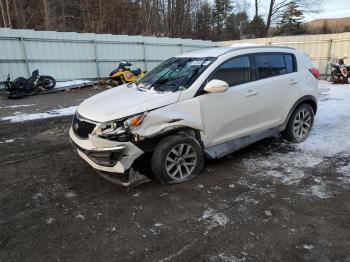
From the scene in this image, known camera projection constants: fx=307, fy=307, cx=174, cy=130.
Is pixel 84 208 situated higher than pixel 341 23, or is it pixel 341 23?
pixel 341 23

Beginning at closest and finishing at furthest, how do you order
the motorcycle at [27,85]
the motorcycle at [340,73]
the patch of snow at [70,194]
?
the patch of snow at [70,194] → the motorcycle at [27,85] → the motorcycle at [340,73]

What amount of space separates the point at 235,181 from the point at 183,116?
1.13 meters

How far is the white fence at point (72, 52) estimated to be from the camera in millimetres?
13281

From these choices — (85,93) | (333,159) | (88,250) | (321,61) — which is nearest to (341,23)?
(321,61)

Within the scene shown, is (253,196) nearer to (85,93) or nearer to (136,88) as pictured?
(136,88)

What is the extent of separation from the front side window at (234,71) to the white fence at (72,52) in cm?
1185

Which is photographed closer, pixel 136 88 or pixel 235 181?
pixel 235 181

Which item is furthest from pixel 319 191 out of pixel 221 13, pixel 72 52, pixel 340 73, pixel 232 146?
pixel 221 13

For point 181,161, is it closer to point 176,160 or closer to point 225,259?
point 176,160

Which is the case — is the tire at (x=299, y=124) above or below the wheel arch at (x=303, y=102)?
below

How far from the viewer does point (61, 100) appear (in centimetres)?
1134

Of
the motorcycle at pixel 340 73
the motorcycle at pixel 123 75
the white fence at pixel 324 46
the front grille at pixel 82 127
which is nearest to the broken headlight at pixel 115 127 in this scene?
the front grille at pixel 82 127

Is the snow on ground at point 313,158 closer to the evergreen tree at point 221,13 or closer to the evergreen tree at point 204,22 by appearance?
the evergreen tree at point 204,22

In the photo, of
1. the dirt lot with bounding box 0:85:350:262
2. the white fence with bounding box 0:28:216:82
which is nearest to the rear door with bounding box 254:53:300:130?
the dirt lot with bounding box 0:85:350:262
